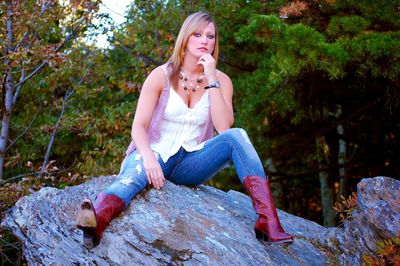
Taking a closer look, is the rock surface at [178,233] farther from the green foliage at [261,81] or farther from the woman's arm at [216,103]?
the green foliage at [261,81]

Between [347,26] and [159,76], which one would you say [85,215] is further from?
[347,26]

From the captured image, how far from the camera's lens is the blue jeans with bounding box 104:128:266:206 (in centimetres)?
355

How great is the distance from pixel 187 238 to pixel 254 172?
1.85 ft

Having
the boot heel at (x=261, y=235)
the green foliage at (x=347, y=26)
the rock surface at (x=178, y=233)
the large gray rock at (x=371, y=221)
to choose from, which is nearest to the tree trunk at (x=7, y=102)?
the rock surface at (x=178, y=233)

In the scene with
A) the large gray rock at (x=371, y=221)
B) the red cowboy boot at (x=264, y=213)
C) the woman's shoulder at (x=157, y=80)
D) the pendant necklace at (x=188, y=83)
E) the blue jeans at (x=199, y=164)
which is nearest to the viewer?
the large gray rock at (x=371, y=221)

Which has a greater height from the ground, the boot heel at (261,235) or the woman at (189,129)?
the woman at (189,129)

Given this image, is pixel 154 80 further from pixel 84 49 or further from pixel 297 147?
pixel 297 147

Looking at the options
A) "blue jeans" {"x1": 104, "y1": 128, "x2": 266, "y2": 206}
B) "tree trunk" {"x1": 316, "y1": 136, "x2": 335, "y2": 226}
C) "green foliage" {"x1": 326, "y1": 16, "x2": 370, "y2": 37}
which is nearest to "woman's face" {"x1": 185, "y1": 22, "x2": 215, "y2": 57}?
"blue jeans" {"x1": 104, "y1": 128, "x2": 266, "y2": 206}

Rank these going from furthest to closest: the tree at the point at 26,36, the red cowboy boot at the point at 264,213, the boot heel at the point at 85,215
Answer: the tree at the point at 26,36
the red cowboy boot at the point at 264,213
the boot heel at the point at 85,215

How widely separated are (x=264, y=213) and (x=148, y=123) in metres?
0.97

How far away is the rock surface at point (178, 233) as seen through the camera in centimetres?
335

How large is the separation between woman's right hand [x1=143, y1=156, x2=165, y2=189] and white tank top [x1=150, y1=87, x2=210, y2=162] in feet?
0.72

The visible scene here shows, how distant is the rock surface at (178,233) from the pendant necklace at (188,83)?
0.65 m

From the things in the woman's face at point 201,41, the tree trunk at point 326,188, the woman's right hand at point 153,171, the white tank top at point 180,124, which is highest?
the woman's face at point 201,41
